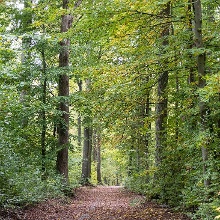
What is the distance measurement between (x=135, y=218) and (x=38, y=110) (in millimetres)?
5524

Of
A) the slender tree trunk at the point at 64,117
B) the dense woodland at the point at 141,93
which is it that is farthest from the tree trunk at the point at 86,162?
the dense woodland at the point at 141,93

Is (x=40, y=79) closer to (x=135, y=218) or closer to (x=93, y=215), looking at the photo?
(x=93, y=215)

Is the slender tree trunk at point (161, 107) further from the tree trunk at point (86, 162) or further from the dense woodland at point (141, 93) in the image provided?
the tree trunk at point (86, 162)

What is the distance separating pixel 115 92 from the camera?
8.34m

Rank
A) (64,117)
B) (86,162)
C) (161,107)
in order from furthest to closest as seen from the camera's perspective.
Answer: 1. (86,162)
2. (64,117)
3. (161,107)

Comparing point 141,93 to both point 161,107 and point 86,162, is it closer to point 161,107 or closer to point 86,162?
point 161,107

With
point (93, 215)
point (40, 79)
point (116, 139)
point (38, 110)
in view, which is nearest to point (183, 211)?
point (93, 215)

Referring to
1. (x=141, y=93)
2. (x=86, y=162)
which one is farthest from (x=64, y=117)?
(x=86, y=162)

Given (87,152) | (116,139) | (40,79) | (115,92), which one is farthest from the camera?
(87,152)

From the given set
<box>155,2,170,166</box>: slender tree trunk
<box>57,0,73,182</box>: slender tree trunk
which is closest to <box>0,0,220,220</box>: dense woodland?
<box>155,2,170,166</box>: slender tree trunk

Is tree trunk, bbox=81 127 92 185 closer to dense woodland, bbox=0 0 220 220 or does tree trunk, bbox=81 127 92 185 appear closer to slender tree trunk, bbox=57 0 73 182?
slender tree trunk, bbox=57 0 73 182

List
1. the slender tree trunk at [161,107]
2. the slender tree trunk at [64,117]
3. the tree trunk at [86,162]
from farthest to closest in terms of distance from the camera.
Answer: the tree trunk at [86,162] → the slender tree trunk at [64,117] → the slender tree trunk at [161,107]

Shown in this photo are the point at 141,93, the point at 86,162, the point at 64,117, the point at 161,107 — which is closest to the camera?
the point at 141,93

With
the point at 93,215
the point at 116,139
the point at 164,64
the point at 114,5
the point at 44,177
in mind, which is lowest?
the point at 93,215
